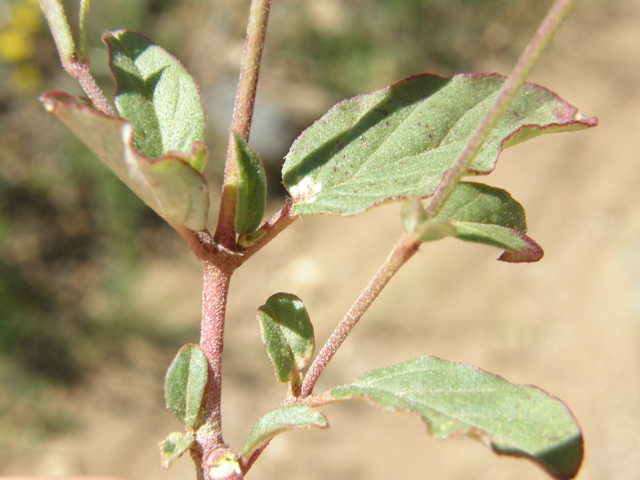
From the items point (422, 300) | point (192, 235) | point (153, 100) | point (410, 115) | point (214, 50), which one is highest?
point (214, 50)

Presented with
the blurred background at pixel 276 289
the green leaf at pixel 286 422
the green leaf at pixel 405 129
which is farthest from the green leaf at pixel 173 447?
the blurred background at pixel 276 289

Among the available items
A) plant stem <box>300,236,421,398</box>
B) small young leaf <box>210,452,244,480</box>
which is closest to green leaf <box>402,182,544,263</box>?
plant stem <box>300,236,421,398</box>

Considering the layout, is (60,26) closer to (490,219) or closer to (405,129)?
(405,129)

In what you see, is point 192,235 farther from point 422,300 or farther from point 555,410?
point 422,300

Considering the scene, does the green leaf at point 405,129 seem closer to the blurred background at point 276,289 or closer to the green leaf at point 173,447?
the green leaf at point 173,447

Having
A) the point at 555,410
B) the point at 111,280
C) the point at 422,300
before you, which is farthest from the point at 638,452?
the point at 111,280

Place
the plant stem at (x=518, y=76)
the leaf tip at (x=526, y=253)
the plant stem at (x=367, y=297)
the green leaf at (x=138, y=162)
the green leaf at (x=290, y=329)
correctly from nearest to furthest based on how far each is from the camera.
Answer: the plant stem at (x=518, y=76) < the green leaf at (x=138, y=162) < the plant stem at (x=367, y=297) < the leaf tip at (x=526, y=253) < the green leaf at (x=290, y=329)
